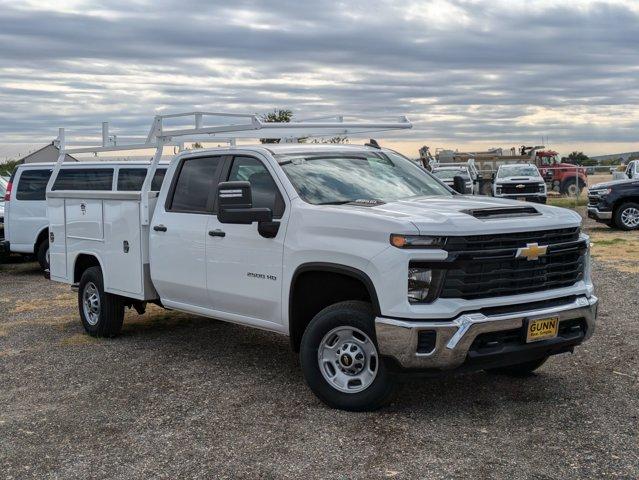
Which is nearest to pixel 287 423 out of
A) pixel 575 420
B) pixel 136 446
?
pixel 136 446

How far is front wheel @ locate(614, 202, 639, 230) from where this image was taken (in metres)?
20.2

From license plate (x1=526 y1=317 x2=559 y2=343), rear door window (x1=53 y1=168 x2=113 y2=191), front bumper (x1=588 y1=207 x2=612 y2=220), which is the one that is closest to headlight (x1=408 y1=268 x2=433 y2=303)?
license plate (x1=526 y1=317 x2=559 y2=343)

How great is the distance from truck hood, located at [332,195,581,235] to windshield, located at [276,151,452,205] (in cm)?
31

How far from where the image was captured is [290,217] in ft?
20.8

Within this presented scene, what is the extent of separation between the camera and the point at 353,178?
6.80 meters

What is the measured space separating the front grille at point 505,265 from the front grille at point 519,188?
24467 millimetres

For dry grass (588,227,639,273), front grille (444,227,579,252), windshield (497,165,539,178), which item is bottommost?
dry grass (588,227,639,273)

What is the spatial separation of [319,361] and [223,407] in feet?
2.78

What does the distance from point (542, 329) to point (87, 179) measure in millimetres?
9419

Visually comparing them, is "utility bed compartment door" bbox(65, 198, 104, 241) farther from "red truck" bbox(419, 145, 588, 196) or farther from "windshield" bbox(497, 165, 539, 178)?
"red truck" bbox(419, 145, 588, 196)

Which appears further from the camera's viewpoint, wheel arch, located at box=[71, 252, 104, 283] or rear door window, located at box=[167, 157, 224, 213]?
wheel arch, located at box=[71, 252, 104, 283]

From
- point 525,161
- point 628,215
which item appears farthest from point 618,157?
point 628,215

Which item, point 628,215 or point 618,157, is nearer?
point 628,215

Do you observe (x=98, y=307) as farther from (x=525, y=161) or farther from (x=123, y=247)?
(x=525, y=161)
